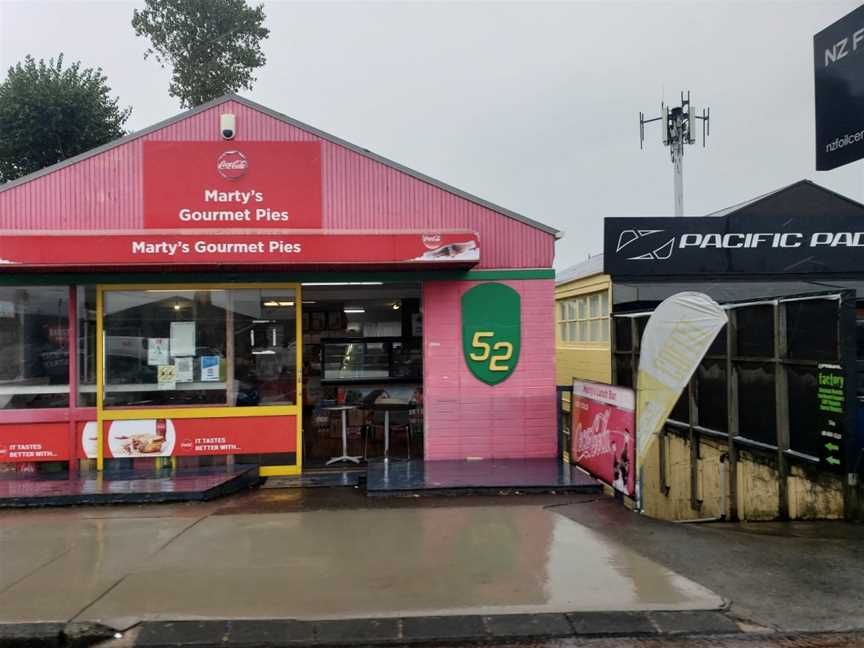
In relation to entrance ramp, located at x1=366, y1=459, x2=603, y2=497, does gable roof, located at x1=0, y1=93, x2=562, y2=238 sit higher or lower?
higher

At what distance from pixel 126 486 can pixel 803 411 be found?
7415 mm

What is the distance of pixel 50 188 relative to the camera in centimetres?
884

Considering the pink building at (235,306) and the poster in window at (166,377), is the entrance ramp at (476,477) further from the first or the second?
the poster in window at (166,377)

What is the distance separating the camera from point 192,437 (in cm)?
891

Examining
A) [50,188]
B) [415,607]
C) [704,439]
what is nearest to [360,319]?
[50,188]

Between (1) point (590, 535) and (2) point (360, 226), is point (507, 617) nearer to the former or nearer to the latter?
(1) point (590, 535)

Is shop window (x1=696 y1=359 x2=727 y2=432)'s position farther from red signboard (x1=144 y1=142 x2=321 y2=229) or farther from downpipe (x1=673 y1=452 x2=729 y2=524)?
red signboard (x1=144 y1=142 x2=321 y2=229)

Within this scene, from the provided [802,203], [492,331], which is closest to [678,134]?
[802,203]

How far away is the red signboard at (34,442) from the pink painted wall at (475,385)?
4583 mm

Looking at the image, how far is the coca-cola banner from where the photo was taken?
7.32 meters

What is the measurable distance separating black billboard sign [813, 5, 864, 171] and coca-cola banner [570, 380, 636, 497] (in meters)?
2.89

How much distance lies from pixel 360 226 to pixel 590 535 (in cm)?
488

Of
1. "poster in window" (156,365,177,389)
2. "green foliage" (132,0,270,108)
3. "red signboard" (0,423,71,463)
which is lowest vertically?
"red signboard" (0,423,71,463)

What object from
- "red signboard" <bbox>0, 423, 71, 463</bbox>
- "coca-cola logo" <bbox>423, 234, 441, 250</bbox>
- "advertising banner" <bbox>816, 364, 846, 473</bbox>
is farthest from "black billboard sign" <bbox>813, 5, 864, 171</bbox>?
"red signboard" <bbox>0, 423, 71, 463</bbox>
